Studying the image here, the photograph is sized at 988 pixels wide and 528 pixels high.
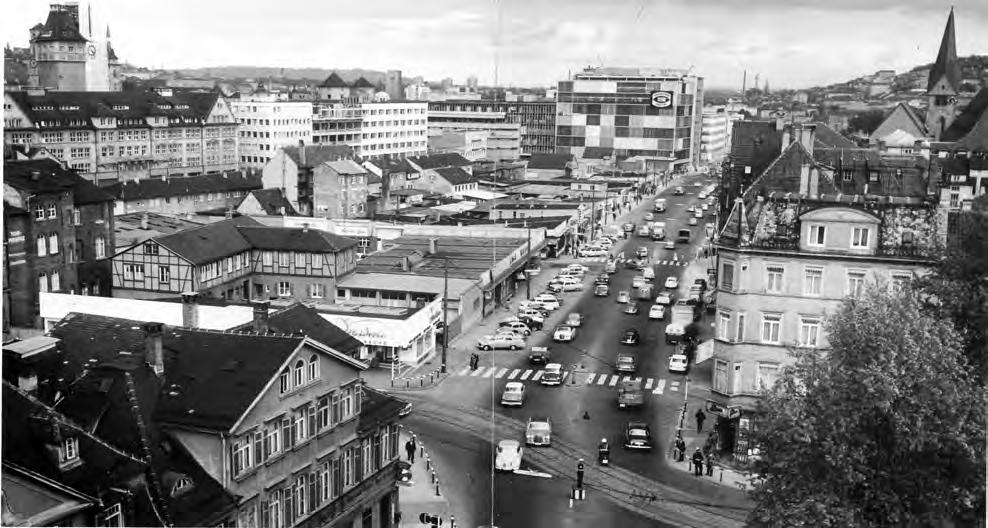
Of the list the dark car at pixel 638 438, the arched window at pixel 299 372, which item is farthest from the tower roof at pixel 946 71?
the arched window at pixel 299 372

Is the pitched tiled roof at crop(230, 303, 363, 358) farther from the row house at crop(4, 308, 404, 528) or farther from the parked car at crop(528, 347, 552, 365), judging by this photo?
the parked car at crop(528, 347, 552, 365)

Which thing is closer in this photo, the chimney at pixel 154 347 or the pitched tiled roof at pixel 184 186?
the chimney at pixel 154 347

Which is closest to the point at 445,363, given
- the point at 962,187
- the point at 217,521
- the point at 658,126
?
the point at 217,521

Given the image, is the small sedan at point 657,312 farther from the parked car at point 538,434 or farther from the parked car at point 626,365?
the parked car at point 538,434

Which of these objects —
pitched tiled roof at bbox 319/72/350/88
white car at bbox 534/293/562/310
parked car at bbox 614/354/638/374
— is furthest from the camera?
pitched tiled roof at bbox 319/72/350/88

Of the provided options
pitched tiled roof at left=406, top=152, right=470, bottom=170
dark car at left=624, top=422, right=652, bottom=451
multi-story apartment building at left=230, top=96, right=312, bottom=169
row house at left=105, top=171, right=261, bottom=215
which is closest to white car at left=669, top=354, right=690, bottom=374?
dark car at left=624, top=422, right=652, bottom=451

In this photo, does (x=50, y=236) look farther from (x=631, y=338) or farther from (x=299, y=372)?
(x=299, y=372)

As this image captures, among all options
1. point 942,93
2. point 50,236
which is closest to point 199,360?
point 50,236
